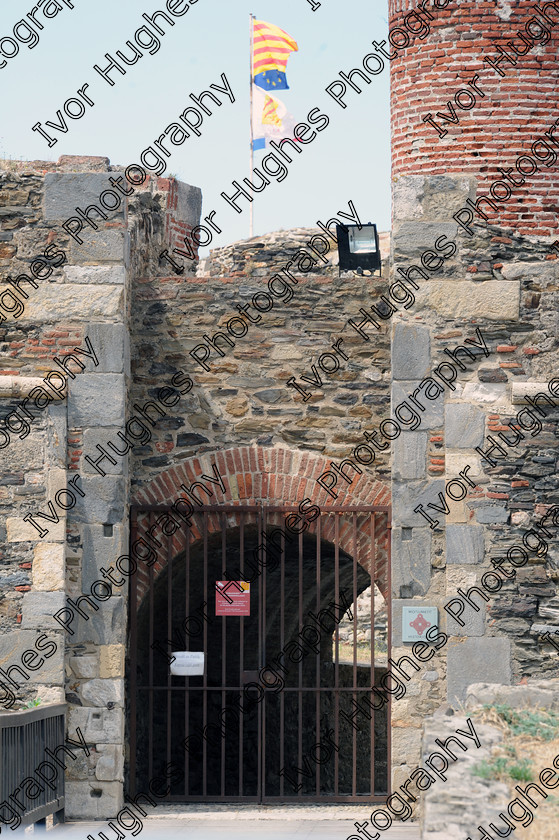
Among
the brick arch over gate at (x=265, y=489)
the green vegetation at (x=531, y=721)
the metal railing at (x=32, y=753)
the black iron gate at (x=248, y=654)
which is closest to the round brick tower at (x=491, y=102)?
the brick arch over gate at (x=265, y=489)

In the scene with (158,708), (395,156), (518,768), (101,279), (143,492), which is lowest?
(158,708)

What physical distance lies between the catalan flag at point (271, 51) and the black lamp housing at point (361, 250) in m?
4.66

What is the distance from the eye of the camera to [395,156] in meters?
8.50

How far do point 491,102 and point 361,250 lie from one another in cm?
142

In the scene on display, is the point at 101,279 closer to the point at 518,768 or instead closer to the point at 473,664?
the point at 473,664

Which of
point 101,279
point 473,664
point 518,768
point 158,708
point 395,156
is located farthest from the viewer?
point 158,708

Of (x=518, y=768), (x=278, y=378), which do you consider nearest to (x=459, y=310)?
(x=278, y=378)

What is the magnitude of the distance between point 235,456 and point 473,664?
226 cm

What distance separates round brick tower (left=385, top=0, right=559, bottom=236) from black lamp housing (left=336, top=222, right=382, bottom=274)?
1.78ft

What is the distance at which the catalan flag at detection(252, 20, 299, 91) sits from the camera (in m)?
12.6

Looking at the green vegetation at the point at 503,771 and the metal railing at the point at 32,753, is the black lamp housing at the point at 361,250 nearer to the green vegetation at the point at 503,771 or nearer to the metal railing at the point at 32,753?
the metal railing at the point at 32,753

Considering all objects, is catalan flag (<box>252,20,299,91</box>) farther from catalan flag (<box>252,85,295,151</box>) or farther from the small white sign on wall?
the small white sign on wall

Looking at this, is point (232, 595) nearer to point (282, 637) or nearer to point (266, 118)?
point (282, 637)

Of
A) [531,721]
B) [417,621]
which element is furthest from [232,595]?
[531,721]
